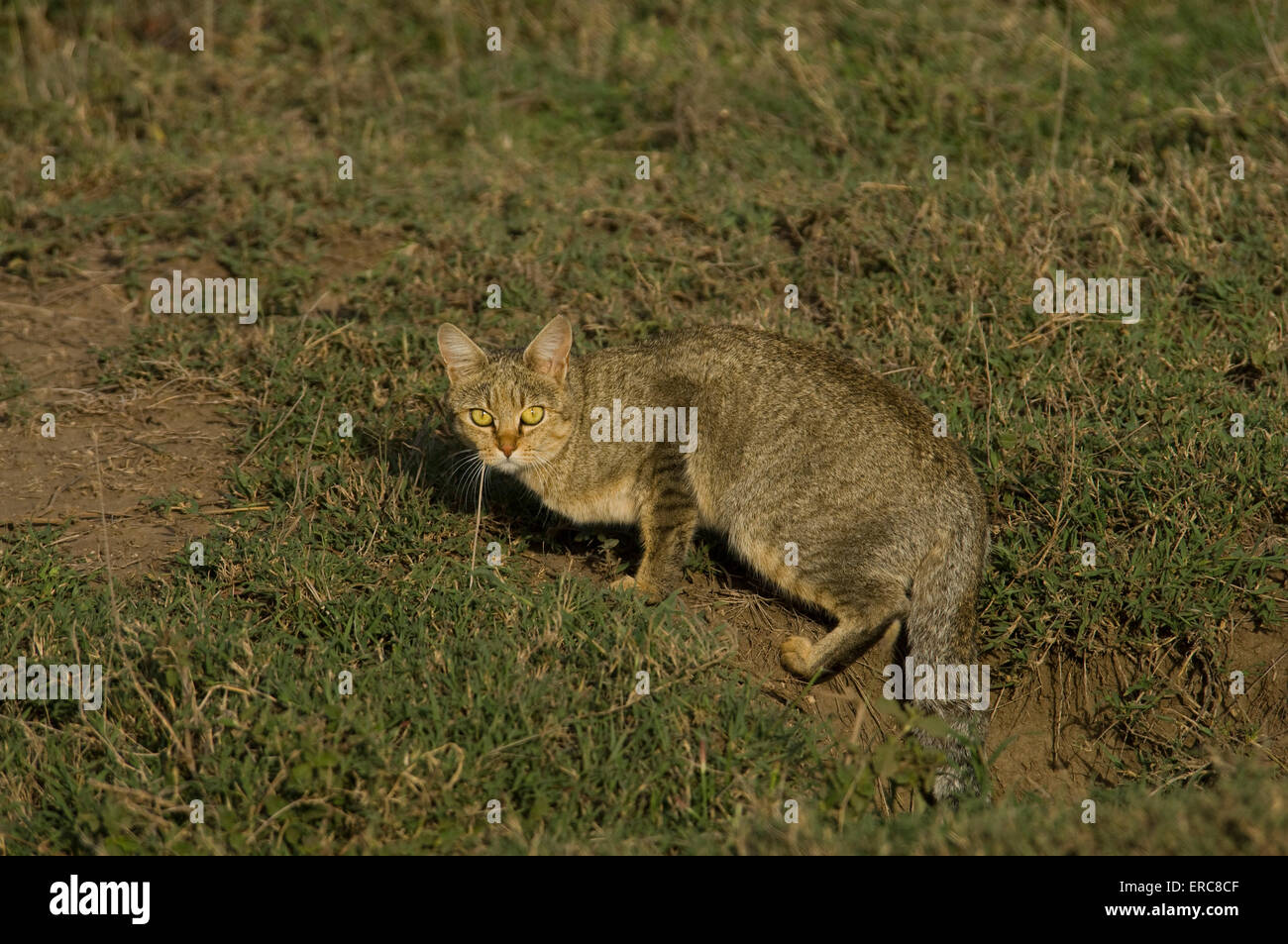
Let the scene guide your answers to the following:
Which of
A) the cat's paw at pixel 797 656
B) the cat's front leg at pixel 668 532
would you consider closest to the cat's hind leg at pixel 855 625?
the cat's paw at pixel 797 656

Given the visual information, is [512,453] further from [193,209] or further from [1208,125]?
[1208,125]

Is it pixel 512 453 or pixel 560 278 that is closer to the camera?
pixel 512 453

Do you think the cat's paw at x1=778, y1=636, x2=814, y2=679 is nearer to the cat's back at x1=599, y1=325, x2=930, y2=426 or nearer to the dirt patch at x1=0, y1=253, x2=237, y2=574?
the cat's back at x1=599, y1=325, x2=930, y2=426

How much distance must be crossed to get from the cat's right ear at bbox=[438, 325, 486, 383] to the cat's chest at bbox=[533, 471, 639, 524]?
2.09 feet

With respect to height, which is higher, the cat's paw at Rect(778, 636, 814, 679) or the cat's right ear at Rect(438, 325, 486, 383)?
the cat's right ear at Rect(438, 325, 486, 383)

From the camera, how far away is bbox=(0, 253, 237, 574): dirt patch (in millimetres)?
5977

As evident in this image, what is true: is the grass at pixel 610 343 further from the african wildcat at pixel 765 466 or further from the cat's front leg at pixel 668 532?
the african wildcat at pixel 765 466

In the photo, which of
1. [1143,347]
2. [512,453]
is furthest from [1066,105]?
[512,453]

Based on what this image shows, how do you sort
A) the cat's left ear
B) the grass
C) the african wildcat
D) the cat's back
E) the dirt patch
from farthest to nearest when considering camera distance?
the dirt patch
the cat's left ear
the cat's back
the african wildcat
the grass

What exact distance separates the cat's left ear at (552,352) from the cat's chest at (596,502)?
0.52 meters

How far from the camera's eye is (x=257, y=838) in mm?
4211

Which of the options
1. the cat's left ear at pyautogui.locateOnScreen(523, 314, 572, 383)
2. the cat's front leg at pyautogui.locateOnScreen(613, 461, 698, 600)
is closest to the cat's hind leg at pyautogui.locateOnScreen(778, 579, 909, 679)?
the cat's front leg at pyautogui.locateOnScreen(613, 461, 698, 600)

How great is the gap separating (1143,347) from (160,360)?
205 inches

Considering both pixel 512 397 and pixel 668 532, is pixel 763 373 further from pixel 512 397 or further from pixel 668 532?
pixel 512 397
